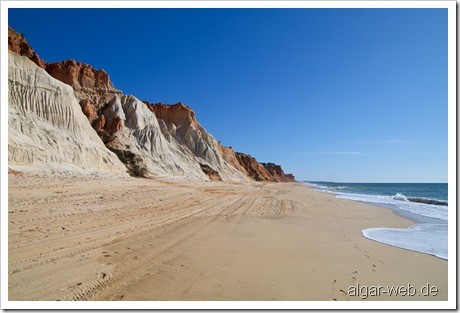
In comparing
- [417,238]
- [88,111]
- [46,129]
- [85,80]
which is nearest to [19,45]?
[85,80]

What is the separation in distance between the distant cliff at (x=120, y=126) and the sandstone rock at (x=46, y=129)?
9cm

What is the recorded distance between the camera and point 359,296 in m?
3.65

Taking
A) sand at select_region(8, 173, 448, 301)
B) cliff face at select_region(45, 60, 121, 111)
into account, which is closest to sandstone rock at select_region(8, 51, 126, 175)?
sand at select_region(8, 173, 448, 301)

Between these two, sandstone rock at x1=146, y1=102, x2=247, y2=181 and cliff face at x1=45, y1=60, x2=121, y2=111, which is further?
sandstone rock at x1=146, y1=102, x2=247, y2=181

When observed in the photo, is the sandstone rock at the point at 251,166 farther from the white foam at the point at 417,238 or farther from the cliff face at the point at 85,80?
the white foam at the point at 417,238

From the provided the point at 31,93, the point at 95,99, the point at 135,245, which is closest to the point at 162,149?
the point at 95,99

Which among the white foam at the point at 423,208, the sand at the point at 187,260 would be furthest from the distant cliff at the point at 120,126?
the white foam at the point at 423,208

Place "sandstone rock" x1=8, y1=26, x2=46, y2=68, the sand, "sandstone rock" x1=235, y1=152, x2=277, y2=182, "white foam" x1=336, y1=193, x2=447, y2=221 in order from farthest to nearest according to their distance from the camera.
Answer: "sandstone rock" x1=235, y1=152, x2=277, y2=182, "sandstone rock" x1=8, y1=26, x2=46, y2=68, "white foam" x1=336, y1=193, x2=447, y2=221, the sand

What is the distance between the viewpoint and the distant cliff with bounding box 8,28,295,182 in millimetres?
21297

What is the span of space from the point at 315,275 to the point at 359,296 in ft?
2.34

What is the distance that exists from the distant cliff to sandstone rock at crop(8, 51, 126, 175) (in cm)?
9

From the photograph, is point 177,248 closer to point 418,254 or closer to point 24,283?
point 24,283

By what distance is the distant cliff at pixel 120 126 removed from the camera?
69.9 ft

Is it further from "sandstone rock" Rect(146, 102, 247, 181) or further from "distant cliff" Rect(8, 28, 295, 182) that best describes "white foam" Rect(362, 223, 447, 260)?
"sandstone rock" Rect(146, 102, 247, 181)
